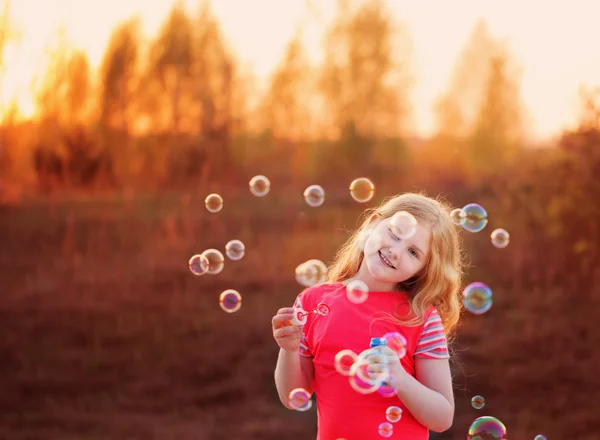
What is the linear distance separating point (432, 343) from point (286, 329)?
0.44 meters

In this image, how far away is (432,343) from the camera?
2.24 meters

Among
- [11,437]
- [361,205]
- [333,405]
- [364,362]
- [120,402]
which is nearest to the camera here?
[364,362]

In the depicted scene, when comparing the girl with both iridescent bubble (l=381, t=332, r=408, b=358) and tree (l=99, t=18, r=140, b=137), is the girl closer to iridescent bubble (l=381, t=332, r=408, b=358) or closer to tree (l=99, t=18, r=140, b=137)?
iridescent bubble (l=381, t=332, r=408, b=358)

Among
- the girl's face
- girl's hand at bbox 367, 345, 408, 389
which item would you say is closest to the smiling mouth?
the girl's face

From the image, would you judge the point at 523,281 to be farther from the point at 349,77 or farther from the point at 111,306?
the point at 111,306

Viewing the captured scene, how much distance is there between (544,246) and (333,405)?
717cm

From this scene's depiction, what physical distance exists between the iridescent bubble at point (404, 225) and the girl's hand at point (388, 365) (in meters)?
0.35

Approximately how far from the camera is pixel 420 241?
2275 millimetres

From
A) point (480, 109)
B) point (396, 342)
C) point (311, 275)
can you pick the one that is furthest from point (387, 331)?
point (480, 109)

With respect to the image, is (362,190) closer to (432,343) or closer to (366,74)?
(432,343)

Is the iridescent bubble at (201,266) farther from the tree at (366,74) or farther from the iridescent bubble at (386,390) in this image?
the tree at (366,74)

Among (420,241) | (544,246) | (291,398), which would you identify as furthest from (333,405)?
(544,246)

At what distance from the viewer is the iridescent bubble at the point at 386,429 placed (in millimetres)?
2174

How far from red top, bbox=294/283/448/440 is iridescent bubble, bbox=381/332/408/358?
6 centimetres
